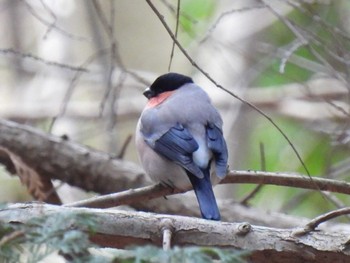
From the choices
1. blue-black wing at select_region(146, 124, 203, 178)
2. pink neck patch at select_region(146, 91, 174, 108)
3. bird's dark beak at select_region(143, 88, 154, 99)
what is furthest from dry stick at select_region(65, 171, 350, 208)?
bird's dark beak at select_region(143, 88, 154, 99)

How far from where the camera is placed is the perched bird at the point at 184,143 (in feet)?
Result: 9.86

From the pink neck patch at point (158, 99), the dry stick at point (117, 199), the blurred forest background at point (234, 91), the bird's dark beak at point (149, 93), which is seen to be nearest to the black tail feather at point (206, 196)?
the dry stick at point (117, 199)

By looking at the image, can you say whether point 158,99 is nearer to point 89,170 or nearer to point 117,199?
point 89,170

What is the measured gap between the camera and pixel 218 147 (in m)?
3.11

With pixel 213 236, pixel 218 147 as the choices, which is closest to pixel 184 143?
pixel 218 147

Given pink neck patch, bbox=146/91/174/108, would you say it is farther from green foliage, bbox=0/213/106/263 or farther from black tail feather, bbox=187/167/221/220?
green foliage, bbox=0/213/106/263

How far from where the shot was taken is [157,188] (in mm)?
3053

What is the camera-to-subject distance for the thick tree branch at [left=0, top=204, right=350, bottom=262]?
7.12ft

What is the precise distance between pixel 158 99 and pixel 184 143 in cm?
46

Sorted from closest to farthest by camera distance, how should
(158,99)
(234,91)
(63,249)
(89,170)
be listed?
1. (63,249)
2. (158,99)
3. (89,170)
4. (234,91)

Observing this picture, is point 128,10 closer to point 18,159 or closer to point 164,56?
point 164,56

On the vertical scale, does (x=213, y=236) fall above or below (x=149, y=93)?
above

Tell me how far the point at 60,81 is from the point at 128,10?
190 centimetres

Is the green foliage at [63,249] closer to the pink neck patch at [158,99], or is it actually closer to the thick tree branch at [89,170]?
the pink neck patch at [158,99]
